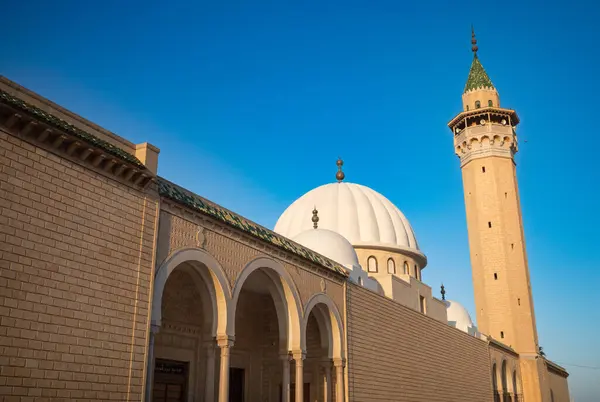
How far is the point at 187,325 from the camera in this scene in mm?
12328

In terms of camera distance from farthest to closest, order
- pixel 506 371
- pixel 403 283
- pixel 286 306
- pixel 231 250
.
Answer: pixel 506 371
pixel 403 283
pixel 286 306
pixel 231 250

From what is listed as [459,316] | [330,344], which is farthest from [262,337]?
[459,316]

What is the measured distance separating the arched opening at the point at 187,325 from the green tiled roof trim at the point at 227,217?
0.82m

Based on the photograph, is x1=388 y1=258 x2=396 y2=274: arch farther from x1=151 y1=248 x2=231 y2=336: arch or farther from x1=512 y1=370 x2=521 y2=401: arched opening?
x1=151 y1=248 x2=231 y2=336: arch

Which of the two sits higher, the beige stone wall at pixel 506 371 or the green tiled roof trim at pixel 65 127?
the green tiled roof trim at pixel 65 127

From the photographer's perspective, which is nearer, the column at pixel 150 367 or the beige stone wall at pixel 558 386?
the column at pixel 150 367

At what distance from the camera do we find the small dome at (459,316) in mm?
26453

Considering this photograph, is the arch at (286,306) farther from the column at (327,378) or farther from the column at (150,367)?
the column at (150,367)

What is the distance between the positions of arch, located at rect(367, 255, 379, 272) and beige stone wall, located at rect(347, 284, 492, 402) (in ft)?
12.5

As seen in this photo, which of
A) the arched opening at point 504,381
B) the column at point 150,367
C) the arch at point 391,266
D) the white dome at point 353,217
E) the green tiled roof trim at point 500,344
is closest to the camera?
the column at point 150,367

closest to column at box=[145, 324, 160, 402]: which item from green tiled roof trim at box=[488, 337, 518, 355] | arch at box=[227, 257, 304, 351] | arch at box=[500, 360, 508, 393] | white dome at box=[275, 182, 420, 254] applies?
arch at box=[227, 257, 304, 351]

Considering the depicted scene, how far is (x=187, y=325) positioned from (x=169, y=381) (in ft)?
3.88

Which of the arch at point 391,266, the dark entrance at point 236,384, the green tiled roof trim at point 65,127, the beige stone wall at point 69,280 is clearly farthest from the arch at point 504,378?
the green tiled roof trim at point 65,127

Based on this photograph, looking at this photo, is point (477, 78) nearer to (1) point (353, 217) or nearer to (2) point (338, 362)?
(1) point (353, 217)
